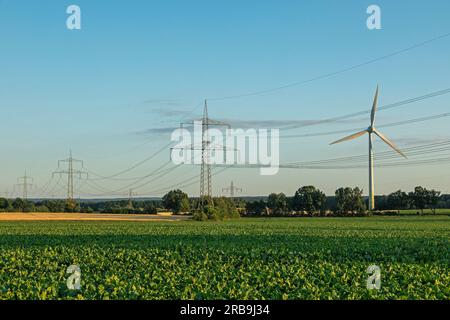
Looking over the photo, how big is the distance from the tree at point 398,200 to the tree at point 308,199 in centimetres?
1786

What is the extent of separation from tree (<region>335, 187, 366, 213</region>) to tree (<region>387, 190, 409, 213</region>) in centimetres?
778

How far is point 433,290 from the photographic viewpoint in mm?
18234

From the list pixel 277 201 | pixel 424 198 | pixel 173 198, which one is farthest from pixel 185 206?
pixel 424 198

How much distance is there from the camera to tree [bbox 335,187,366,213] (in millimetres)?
146000

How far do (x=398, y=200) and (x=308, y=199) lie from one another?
77.0 ft

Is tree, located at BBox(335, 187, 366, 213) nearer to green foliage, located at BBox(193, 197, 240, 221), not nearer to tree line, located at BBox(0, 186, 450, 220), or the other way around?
tree line, located at BBox(0, 186, 450, 220)

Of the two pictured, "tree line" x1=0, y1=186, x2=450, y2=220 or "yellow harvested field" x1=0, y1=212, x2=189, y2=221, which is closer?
"yellow harvested field" x1=0, y1=212, x2=189, y2=221

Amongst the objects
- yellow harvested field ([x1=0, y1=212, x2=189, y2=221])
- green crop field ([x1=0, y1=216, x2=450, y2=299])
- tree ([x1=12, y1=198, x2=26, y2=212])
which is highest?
tree ([x1=12, y1=198, x2=26, y2=212])

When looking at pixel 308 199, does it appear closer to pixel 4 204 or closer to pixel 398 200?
pixel 398 200

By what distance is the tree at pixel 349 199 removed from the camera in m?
146

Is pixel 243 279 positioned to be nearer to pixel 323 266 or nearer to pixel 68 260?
pixel 323 266

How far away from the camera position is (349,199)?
158 meters
